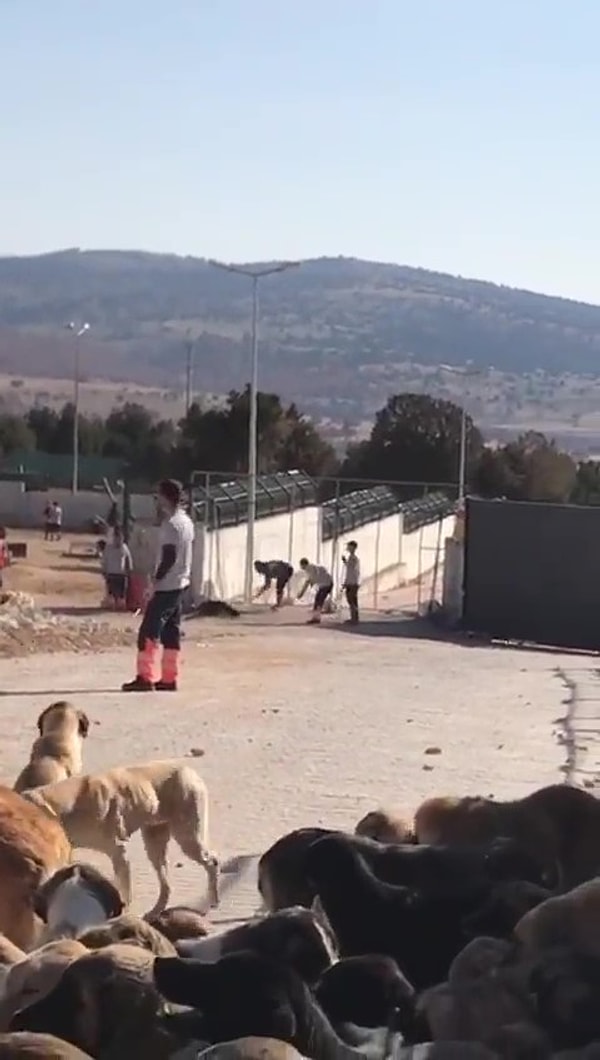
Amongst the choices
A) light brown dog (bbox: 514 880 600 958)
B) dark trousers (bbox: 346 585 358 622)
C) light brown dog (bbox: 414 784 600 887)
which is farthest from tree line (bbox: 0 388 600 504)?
light brown dog (bbox: 514 880 600 958)

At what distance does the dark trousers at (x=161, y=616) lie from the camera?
17.0m

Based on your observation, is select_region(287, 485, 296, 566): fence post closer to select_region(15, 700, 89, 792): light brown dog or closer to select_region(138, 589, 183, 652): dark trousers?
select_region(138, 589, 183, 652): dark trousers

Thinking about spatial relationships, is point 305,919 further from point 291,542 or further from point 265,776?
point 291,542

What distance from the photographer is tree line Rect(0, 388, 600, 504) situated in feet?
234

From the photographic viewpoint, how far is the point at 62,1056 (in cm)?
557

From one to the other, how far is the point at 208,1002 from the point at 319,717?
10484 millimetres

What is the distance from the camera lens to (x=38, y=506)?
66.3 metres

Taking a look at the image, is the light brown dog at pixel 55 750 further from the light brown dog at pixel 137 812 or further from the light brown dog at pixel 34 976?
the light brown dog at pixel 34 976

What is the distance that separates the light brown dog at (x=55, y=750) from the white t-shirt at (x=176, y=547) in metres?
Result: 4.77

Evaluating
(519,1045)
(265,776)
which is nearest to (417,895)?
(519,1045)

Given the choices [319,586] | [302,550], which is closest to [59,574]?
[302,550]

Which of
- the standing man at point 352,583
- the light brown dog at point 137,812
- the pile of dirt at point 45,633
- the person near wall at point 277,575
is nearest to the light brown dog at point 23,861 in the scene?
the light brown dog at point 137,812

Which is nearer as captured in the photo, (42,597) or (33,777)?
(33,777)

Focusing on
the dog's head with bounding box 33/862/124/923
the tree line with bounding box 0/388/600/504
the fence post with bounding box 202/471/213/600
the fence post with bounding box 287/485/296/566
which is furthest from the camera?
the tree line with bounding box 0/388/600/504
